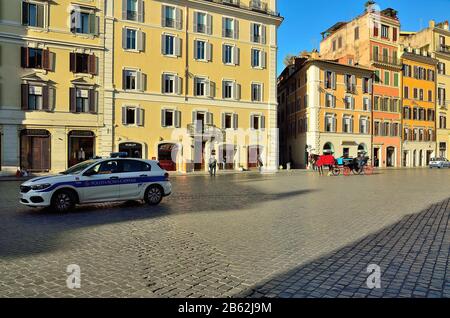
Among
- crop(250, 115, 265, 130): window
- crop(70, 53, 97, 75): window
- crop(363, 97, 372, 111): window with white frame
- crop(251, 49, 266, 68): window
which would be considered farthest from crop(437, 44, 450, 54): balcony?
crop(70, 53, 97, 75): window

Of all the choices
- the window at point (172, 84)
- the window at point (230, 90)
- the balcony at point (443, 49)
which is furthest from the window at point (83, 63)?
the balcony at point (443, 49)

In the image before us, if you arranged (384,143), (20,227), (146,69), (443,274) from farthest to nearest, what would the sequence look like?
(384,143), (146,69), (20,227), (443,274)

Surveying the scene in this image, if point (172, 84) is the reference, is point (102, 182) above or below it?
below

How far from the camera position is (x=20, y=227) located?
28.7 ft

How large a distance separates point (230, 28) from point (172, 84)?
379 inches

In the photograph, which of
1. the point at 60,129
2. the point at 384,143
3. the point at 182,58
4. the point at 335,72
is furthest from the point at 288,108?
the point at 60,129

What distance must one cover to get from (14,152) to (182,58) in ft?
59.9

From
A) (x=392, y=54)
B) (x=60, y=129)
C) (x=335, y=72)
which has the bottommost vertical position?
(x=60, y=129)

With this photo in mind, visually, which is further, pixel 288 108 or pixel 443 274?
pixel 288 108

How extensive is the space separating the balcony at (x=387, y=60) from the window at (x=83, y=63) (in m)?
40.1

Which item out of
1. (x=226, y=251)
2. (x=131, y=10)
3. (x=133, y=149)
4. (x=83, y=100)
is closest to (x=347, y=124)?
(x=133, y=149)

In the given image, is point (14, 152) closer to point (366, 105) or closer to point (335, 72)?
point (335, 72)

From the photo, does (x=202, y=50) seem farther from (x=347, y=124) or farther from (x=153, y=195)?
(x=153, y=195)

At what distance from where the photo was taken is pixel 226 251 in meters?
6.61
